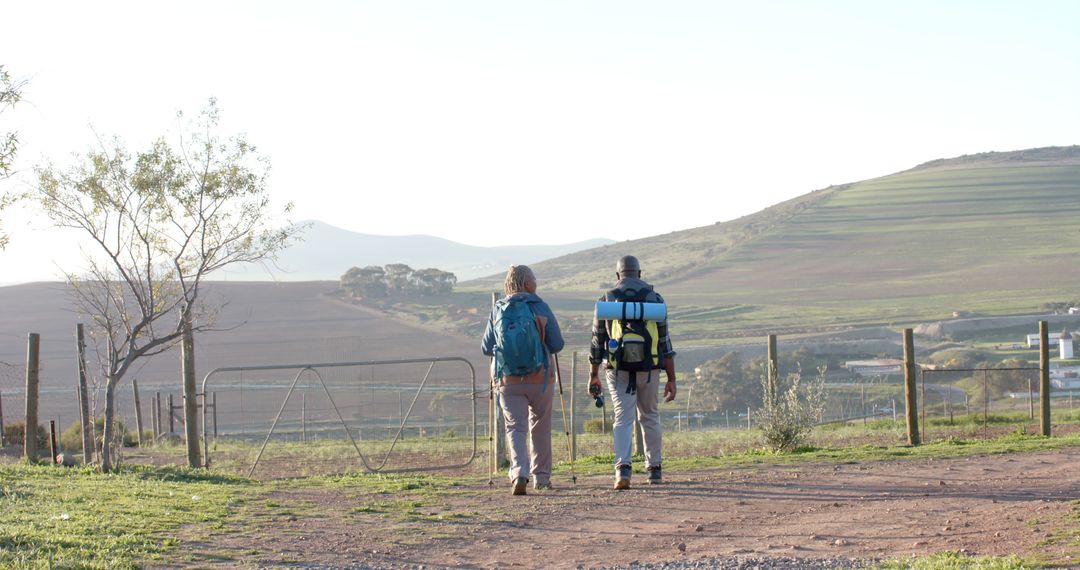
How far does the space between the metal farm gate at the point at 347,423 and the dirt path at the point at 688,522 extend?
167 inches

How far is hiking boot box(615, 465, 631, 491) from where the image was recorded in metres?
9.33

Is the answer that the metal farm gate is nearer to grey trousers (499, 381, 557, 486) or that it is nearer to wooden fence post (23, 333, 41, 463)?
wooden fence post (23, 333, 41, 463)

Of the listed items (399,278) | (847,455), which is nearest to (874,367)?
(847,455)

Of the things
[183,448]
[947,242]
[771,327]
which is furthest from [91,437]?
[947,242]

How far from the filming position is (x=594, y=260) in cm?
12294

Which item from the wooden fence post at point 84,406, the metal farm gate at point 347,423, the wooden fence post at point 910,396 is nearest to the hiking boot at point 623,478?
the metal farm gate at point 347,423

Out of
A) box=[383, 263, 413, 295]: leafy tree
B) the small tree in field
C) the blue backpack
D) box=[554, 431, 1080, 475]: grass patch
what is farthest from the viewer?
box=[383, 263, 413, 295]: leafy tree

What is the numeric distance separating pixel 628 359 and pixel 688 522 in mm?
1786

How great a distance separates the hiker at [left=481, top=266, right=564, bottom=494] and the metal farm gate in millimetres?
3506

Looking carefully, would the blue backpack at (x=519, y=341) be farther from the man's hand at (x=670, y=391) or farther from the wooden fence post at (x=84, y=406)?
the wooden fence post at (x=84, y=406)

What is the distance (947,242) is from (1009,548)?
352 ft

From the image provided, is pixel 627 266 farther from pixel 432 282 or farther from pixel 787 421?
pixel 432 282

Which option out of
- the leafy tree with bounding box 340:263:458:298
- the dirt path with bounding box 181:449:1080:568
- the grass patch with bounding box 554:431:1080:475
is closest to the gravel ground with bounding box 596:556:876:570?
the dirt path with bounding box 181:449:1080:568

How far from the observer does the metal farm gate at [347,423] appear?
1459cm
